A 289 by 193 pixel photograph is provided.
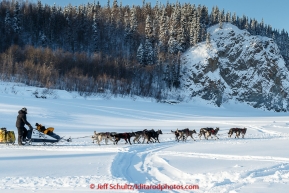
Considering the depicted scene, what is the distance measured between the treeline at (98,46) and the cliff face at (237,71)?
11.9 ft

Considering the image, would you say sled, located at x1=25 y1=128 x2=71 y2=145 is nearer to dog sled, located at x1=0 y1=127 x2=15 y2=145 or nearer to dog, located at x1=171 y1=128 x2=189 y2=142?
dog sled, located at x1=0 y1=127 x2=15 y2=145

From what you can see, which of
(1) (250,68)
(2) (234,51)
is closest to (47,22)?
(2) (234,51)

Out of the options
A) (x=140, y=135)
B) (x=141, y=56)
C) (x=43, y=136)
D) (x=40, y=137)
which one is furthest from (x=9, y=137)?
(x=141, y=56)

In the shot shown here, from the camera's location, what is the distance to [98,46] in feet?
238

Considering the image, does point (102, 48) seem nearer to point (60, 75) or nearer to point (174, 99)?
point (60, 75)

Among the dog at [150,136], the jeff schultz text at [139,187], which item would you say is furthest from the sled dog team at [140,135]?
the jeff schultz text at [139,187]

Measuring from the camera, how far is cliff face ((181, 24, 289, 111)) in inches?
2477

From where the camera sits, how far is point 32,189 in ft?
18.1

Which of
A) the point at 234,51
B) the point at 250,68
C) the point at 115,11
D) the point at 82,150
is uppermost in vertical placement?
the point at 115,11

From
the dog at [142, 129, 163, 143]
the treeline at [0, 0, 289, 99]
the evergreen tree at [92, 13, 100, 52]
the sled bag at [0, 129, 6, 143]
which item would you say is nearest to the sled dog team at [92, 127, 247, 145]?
the dog at [142, 129, 163, 143]

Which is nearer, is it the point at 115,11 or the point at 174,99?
the point at 174,99

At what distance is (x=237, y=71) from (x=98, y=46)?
37.2 metres

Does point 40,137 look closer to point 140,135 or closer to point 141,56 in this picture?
point 140,135

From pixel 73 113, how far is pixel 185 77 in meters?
40.0
